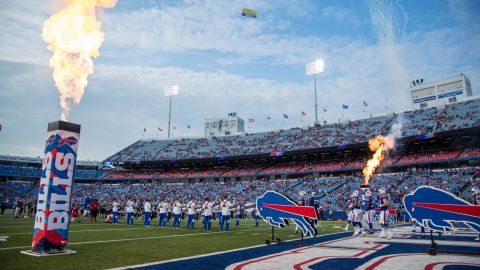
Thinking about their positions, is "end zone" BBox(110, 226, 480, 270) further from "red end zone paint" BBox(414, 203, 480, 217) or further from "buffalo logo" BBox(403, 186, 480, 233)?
"red end zone paint" BBox(414, 203, 480, 217)

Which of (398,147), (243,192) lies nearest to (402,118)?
(398,147)

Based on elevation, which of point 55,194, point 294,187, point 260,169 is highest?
point 260,169

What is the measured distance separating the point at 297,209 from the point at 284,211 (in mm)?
603

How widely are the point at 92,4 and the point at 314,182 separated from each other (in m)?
43.2

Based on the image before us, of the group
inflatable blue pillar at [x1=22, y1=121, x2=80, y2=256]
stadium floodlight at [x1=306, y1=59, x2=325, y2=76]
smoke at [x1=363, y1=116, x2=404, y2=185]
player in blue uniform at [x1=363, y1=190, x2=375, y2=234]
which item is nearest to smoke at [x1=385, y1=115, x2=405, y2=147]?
smoke at [x1=363, y1=116, x2=404, y2=185]

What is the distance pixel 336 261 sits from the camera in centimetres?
837

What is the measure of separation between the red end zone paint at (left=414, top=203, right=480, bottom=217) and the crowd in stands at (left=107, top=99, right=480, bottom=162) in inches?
1465

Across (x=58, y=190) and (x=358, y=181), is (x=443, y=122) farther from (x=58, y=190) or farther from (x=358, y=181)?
(x=58, y=190)

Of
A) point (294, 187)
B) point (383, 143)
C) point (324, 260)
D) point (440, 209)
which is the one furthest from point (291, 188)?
point (324, 260)

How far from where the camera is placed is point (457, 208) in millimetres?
9297

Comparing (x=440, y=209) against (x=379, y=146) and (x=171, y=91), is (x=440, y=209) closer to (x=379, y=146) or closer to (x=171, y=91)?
(x=379, y=146)

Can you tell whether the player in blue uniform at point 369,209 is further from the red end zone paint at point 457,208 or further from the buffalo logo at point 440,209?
the red end zone paint at point 457,208

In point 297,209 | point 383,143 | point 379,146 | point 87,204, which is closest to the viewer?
point 297,209

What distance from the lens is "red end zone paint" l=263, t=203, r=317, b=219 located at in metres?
12.0
